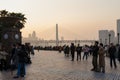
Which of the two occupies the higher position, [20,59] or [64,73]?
[20,59]

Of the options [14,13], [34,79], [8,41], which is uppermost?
[14,13]

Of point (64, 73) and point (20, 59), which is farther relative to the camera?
point (64, 73)

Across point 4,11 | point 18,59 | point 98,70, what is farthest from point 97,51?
point 4,11

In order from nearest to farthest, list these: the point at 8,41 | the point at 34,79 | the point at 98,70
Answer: the point at 34,79 → the point at 98,70 → the point at 8,41

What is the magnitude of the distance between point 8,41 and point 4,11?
36157mm

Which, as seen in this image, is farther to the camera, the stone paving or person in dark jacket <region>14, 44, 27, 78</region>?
person in dark jacket <region>14, 44, 27, 78</region>

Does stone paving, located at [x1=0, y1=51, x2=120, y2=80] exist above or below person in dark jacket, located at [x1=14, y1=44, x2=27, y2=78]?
below

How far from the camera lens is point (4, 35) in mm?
23906

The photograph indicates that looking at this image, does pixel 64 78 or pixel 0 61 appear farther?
pixel 0 61

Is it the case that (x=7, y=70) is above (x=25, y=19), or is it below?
below

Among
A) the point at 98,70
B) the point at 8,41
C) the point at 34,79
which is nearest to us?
the point at 34,79

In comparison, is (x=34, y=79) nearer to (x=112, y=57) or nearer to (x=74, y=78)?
(x=74, y=78)

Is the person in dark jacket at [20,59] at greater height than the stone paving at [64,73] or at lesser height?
greater

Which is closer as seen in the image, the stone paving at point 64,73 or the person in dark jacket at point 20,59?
the stone paving at point 64,73
